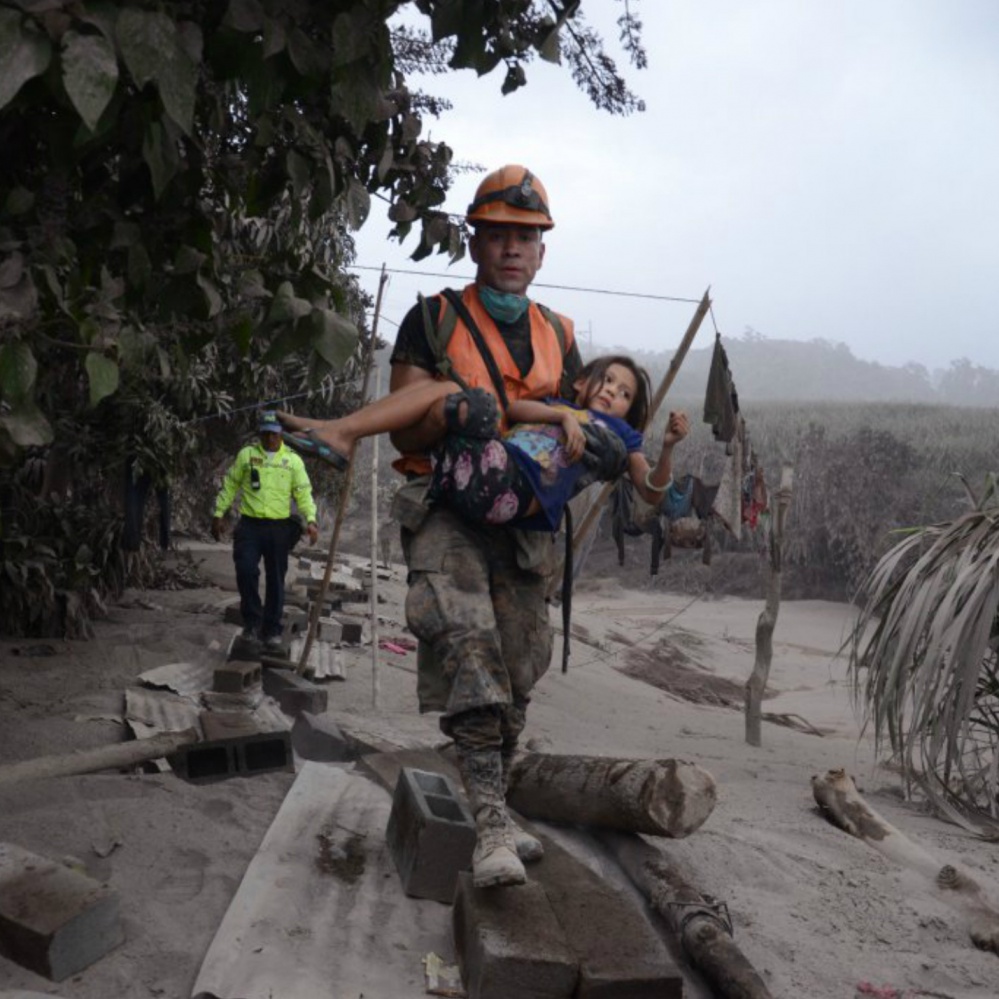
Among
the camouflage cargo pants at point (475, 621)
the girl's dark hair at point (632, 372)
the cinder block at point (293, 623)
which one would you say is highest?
the girl's dark hair at point (632, 372)

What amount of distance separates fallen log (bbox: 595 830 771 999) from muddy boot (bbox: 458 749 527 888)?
0.56 metres

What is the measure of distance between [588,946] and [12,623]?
272 inches

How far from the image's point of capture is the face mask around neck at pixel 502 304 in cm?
336

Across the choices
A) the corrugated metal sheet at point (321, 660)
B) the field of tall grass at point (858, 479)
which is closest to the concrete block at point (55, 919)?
the corrugated metal sheet at point (321, 660)

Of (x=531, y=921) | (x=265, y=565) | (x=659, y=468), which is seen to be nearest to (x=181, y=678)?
(x=265, y=565)

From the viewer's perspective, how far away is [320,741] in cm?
529

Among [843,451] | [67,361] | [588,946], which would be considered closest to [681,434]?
[588,946]

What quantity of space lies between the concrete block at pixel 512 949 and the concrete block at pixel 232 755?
1955 millimetres

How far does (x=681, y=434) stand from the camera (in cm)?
333

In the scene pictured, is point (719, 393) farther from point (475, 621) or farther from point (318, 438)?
point (318, 438)

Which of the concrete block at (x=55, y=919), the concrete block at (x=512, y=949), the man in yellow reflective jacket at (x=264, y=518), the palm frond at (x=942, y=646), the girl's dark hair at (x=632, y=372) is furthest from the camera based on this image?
the man in yellow reflective jacket at (x=264, y=518)

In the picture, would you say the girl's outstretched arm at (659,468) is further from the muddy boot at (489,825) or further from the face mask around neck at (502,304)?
the muddy boot at (489,825)

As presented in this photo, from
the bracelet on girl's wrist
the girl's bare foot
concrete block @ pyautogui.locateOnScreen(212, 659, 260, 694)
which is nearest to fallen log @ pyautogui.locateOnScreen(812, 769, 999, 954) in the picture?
the bracelet on girl's wrist

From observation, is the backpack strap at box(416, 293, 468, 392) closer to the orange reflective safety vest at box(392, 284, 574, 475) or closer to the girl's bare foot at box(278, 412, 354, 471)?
the orange reflective safety vest at box(392, 284, 574, 475)
